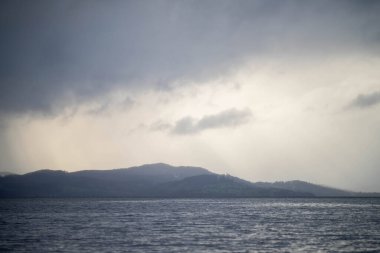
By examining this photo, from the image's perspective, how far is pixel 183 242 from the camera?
74938 mm

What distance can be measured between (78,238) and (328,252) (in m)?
51.1

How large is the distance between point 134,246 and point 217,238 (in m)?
19.4

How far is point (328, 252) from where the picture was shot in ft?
211

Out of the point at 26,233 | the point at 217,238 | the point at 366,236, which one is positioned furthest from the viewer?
the point at 26,233

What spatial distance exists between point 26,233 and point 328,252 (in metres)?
71.3

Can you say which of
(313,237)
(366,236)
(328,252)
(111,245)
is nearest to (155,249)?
(111,245)

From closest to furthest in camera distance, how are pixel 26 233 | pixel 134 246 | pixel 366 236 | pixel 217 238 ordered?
1. pixel 134 246
2. pixel 217 238
3. pixel 366 236
4. pixel 26 233

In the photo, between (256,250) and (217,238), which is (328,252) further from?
(217,238)

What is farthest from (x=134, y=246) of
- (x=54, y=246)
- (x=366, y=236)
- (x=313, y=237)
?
(x=366, y=236)

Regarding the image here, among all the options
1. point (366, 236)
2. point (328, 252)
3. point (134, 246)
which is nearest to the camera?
point (328, 252)

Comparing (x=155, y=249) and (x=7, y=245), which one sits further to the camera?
(x=7, y=245)

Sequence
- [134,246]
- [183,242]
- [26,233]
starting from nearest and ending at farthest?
[134,246]
[183,242]
[26,233]

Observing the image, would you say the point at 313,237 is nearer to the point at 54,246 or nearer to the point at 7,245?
the point at 54,246

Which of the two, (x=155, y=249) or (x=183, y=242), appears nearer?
(x=155, y=249)
